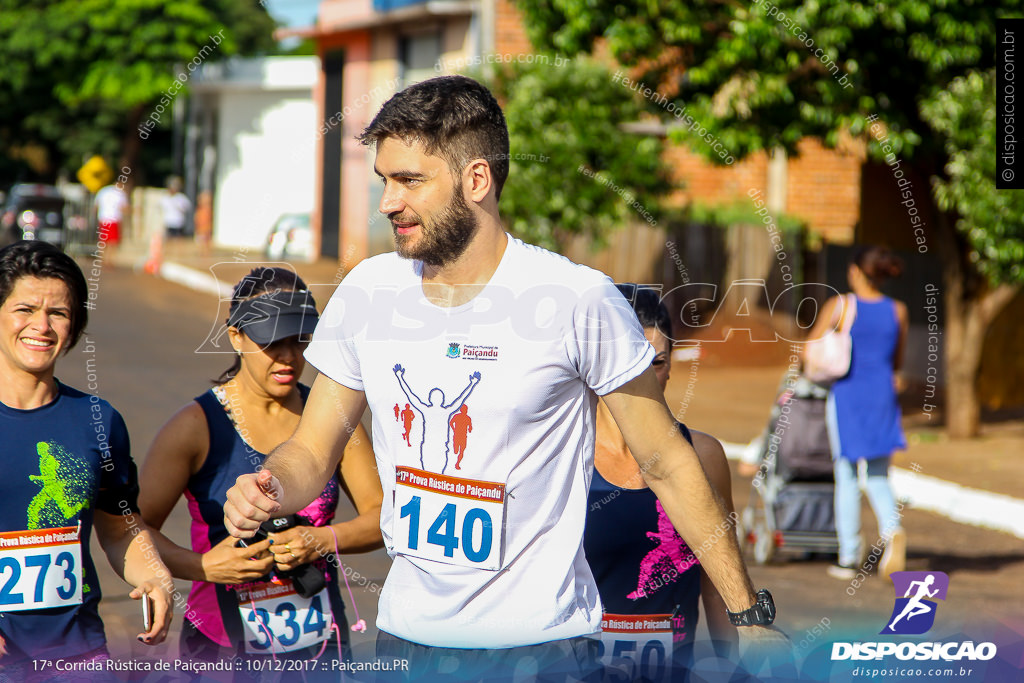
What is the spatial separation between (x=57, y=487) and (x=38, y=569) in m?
0.20

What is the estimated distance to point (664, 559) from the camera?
10.9 feet

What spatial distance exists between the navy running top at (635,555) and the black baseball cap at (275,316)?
3.20ft

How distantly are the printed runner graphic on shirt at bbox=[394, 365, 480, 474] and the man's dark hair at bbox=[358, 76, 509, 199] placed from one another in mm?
495

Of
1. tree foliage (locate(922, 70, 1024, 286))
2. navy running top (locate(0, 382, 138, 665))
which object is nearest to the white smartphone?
navy running top (locate(0, 382, 138, 665))

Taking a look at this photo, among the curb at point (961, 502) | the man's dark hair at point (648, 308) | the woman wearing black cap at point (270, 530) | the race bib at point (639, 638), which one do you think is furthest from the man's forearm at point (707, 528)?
the curb at point (961, 502)

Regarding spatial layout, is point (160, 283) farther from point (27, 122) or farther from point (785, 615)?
point (27, 122)

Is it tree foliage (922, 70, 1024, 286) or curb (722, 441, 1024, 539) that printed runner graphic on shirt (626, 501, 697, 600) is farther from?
tree foliage (922, 70, 1024, 286)

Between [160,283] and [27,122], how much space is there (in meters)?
25.8

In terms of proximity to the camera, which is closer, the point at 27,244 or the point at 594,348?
the point at 594,348

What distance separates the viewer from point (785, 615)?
5965 mm

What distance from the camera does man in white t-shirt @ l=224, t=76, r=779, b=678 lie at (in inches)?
98.1

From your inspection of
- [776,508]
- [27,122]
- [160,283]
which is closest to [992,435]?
[776,508]

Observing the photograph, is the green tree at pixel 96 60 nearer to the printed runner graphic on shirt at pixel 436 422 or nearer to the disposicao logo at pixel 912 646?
the disposicao logo at pixel 912 646

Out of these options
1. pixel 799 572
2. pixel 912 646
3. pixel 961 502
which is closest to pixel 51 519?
pixel 912 646
